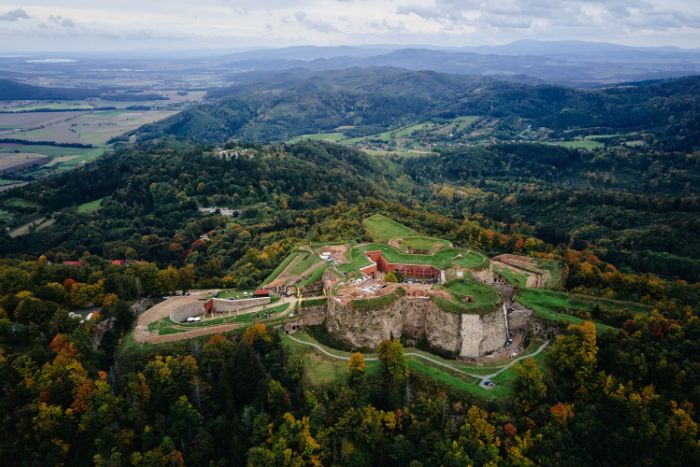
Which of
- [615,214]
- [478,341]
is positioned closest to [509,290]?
[478,341]

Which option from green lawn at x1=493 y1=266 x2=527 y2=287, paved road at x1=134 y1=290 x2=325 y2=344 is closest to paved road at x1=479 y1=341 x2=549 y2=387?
green lawn at x1=493 y1=266 x2=527 y2=287

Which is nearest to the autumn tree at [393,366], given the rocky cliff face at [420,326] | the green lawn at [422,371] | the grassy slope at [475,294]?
the green lawn at [422,371]

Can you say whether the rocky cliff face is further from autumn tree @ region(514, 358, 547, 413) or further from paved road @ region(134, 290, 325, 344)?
paved road @ region(134, 290, 325, 344)

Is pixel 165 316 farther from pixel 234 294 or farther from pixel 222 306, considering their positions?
pixel 234 294

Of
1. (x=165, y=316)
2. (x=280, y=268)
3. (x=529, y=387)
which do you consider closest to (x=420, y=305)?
(x=529, y=387)

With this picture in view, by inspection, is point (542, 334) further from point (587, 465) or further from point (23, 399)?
point (23, 399)

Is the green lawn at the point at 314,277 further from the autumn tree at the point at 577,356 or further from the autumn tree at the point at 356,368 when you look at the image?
the autumn tree at the point at 577,356
